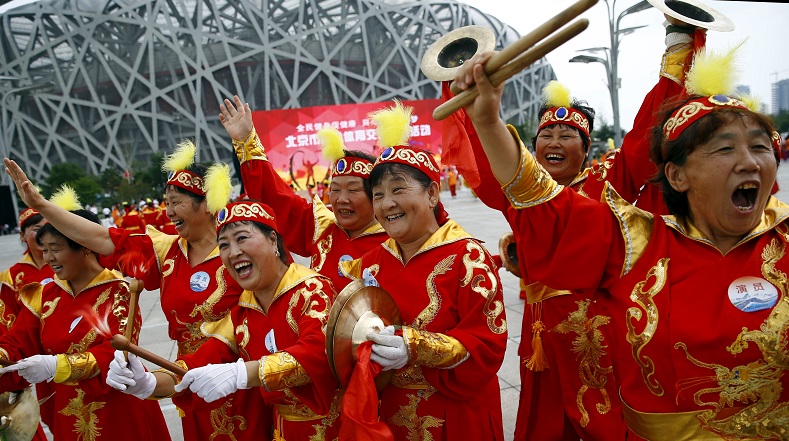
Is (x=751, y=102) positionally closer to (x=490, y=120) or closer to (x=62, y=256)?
(x=490, y=120)

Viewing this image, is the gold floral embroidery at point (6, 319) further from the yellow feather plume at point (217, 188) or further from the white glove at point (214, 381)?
the white glove at point (214, 381)

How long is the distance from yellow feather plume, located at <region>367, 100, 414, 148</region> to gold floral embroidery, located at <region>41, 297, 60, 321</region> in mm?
2085

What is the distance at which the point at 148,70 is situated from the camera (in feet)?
163

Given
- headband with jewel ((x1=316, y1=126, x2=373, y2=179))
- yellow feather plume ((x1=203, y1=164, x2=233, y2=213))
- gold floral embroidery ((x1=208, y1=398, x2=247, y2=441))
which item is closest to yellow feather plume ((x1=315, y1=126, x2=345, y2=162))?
headband with jewel ((x1=316, y1=126, x2=373, y2=179))

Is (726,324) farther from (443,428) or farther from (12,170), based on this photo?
(12,170)

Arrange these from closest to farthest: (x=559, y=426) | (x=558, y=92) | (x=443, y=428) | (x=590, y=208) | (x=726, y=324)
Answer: (x=726, y=324)
(x=590, y=208)
(x=443, y=428)
(x=559, y=426)
(x=558, y=92)

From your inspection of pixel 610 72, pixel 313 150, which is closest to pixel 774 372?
pixel 610 72

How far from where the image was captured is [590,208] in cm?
158

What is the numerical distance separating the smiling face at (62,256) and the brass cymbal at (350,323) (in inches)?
76.4

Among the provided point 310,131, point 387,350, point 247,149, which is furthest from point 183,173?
point 310,131

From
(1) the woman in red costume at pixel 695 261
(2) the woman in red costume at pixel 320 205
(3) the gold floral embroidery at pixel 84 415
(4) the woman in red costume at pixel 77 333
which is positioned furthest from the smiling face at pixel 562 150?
(3) the gold floral embroidery at pixel 84 415

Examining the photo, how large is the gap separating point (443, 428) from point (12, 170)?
9.13ft

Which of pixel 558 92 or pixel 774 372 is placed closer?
pixel 774 372

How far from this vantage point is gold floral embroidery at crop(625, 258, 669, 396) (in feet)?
5.11
